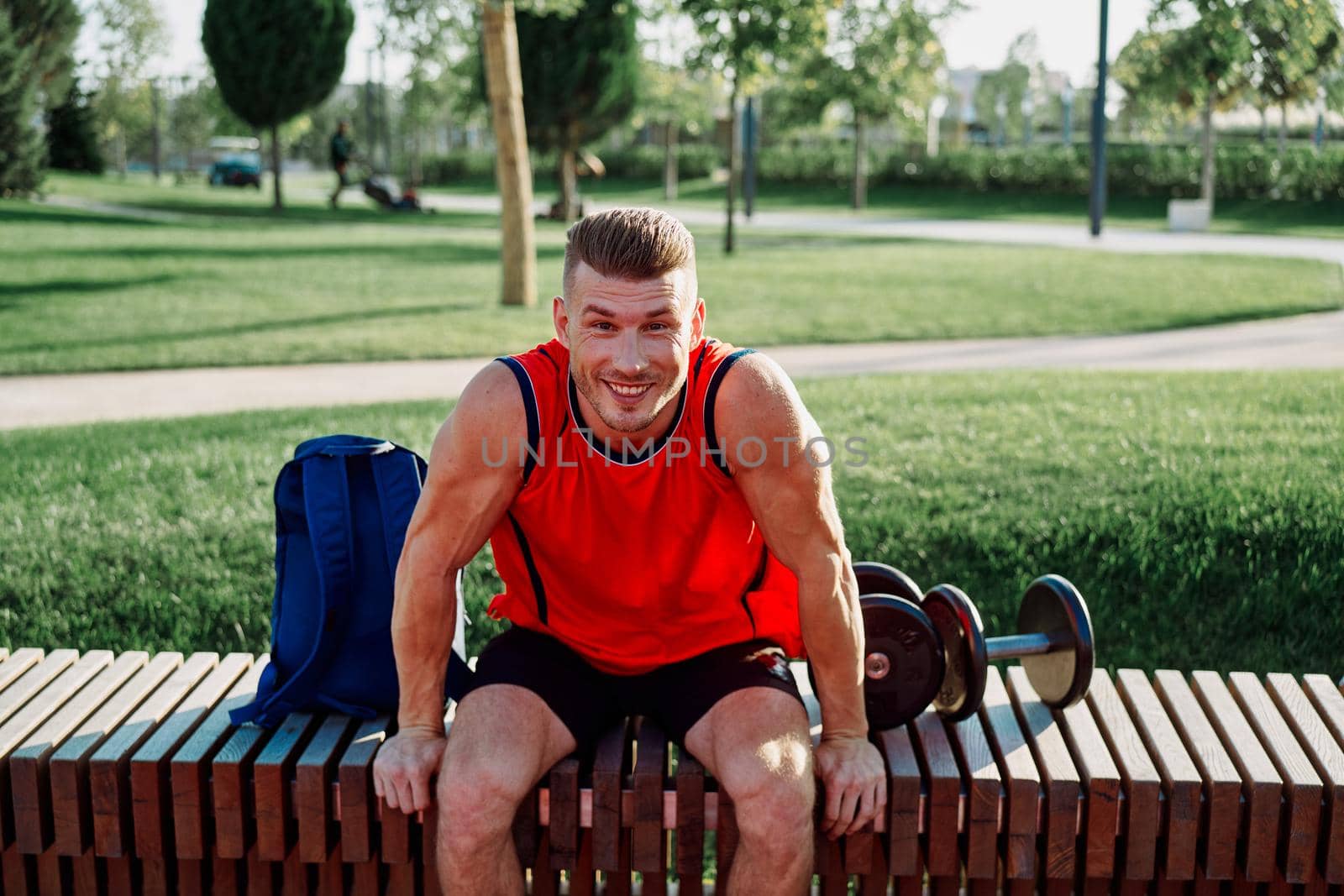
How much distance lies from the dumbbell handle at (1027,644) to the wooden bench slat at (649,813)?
2.82ft

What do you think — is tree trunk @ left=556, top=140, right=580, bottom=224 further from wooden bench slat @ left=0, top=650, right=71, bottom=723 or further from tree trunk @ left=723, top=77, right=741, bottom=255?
wooden bench slat @ left=0, top=650, right=71, bottom=723

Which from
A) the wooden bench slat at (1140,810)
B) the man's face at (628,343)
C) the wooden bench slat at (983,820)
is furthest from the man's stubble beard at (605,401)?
the wooden bench slat at (1140,810)

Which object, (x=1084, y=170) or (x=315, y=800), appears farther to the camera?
(x=1084, y=170)

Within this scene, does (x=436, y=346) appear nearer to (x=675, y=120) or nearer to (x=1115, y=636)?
(x=1115, y=636)

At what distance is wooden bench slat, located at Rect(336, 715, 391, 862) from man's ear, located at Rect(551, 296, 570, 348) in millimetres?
957

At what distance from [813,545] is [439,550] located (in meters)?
0.78

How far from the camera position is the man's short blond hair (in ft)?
8.79

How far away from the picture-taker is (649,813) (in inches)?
109

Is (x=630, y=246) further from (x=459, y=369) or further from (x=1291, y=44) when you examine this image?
(x=459, y=369)

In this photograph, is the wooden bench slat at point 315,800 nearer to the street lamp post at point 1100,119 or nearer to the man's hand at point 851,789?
the man's hand at point 851,789

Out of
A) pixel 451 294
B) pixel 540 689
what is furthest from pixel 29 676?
pixel 451 294

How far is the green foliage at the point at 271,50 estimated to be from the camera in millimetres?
28188

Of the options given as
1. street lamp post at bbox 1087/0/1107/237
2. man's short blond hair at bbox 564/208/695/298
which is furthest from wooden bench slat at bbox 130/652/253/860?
street lamp post at bbox 1087/0/1107/237

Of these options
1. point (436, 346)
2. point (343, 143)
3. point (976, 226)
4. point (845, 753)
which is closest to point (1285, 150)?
point (976, 226)
